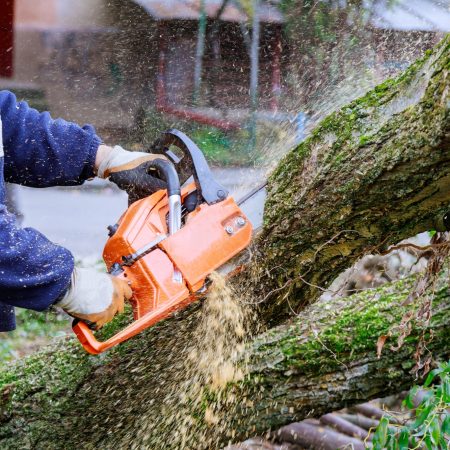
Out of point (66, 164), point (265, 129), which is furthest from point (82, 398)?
point (265, 129)

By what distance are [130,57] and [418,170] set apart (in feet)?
21.1

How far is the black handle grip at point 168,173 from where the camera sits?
2297 mm

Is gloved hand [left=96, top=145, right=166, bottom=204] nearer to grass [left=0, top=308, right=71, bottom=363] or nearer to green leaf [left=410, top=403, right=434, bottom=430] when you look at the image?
green leaf [left=410, top=403, right=434, bottom=430]

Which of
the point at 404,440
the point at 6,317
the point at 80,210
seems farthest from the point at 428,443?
the point at 80,210

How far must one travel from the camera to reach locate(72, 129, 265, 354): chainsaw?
2207 millimetres

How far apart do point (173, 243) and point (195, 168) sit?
29 centimetres

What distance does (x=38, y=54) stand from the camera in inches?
311

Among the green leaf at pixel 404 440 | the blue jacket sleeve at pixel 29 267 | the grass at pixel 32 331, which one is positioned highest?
the blue jacket sleeve at pixel 29 267

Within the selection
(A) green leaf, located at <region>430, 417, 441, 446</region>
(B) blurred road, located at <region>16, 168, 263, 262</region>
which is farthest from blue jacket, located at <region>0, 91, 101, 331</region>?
(B) blurred road, located at <region>16, 168, 263, 262</region>

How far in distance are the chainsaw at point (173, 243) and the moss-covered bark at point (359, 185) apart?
0.44 feet

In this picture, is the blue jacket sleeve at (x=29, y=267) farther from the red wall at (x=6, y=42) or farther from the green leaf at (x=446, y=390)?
the red wall at (x=6, y=42)

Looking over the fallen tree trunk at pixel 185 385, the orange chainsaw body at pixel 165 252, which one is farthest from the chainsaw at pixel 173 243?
the fallen tree trunk at pixel 185 385

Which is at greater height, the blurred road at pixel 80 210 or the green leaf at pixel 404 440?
the green leaf at pixel 404 440

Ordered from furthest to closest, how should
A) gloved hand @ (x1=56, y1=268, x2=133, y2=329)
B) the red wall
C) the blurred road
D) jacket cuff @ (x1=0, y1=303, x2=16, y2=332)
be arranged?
the red wall
the blurred road
jacket cuff @ (x1=0, y1=303, x2=16, y2=332)
gloved hand @ (x1=56, y1=268, x2=133, y2=329)
